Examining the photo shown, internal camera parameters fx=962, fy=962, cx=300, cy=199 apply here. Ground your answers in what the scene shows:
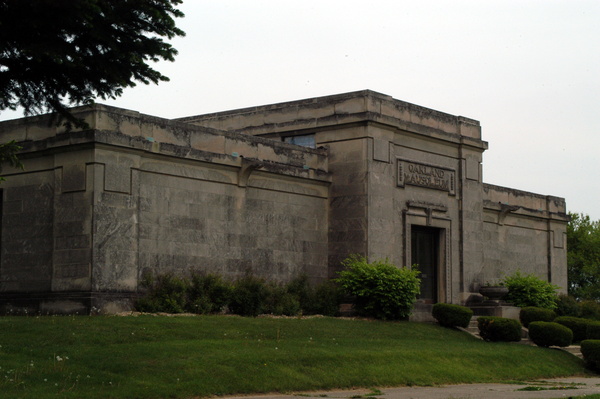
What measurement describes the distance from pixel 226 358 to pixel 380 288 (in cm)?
1071

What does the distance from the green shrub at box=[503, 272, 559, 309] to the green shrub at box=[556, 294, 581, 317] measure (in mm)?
1252

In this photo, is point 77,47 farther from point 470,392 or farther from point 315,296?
point 315,296

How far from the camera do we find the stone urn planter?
3366 centimetres

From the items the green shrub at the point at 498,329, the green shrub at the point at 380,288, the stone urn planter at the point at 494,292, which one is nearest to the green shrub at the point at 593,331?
the green shrub at the point at 498,329

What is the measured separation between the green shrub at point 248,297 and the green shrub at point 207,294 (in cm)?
25

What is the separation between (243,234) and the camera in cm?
2792

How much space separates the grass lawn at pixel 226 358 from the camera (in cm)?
1658

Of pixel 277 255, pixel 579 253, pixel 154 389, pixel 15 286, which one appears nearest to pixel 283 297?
pixel 277 255

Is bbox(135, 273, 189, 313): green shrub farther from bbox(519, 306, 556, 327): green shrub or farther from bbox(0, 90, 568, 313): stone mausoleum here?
bbox(519, 306, 556, 327): green shrub

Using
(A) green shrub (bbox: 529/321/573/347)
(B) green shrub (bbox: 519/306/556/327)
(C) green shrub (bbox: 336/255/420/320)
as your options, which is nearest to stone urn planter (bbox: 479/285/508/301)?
(B) green shrub (bbox: 519/306/556/327)

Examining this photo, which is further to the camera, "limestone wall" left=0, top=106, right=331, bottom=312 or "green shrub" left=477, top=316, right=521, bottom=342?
"green shrub" left=477, top=316, right=521, bottom=342

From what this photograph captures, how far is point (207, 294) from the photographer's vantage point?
25969 mm

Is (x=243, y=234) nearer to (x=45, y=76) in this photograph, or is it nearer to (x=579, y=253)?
(x=45, y=76)

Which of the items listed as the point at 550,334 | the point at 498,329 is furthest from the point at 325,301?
the point at 550,334
